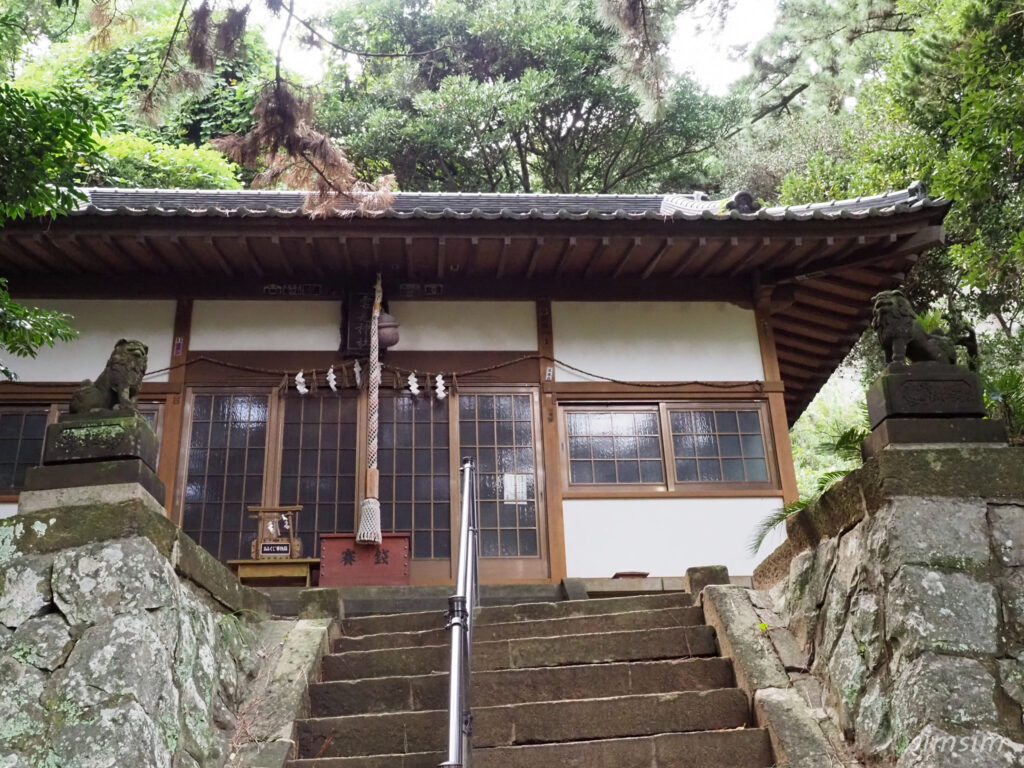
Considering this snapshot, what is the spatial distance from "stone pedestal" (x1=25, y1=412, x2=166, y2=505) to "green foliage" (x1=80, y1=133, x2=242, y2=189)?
14857 mm

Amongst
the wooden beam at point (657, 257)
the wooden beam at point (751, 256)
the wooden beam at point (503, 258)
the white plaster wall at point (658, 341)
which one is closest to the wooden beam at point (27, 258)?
the wooden beam at point (503, 258)

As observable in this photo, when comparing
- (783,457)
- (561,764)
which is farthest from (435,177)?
(561,764)

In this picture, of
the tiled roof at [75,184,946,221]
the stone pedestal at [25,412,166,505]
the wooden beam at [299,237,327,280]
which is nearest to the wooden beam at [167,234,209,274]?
the tiled roof at [75,184,946,221]

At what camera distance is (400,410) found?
879 centimetres

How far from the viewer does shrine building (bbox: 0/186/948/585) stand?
820 cm

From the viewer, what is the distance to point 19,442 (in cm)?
848

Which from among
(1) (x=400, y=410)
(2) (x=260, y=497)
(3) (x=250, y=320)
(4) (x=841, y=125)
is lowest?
(2) (x=260, y=497)

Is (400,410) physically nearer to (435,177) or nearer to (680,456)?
(680,456)

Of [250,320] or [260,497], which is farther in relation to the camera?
[250,320]

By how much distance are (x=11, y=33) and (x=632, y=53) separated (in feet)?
14.0

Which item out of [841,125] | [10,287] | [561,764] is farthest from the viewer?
[841,125]

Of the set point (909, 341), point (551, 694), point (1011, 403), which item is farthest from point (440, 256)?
point (1011, 403)

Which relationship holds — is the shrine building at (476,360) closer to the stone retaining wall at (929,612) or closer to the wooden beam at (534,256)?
the wooden beam at (534,256)

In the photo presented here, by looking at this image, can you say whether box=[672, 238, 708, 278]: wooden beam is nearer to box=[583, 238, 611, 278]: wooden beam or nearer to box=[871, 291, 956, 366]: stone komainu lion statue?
box=[583, 238, 611, 278]: wooden beam
